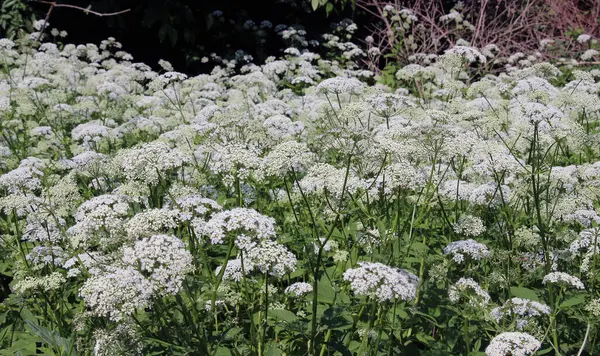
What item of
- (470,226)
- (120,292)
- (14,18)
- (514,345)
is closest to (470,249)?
(470,226)

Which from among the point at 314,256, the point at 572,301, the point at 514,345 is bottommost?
the point at 314,256

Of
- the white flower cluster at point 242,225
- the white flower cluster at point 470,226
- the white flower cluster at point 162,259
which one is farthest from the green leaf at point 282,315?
the white flower cluster at point 470,226

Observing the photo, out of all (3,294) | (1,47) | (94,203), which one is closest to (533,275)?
(94,203)

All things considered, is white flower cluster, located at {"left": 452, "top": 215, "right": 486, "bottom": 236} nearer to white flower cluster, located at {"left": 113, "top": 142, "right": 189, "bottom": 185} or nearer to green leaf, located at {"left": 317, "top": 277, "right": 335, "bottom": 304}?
green leaf, located at {"left": 317, "top": 277, "right": 335, "bottom": 304}

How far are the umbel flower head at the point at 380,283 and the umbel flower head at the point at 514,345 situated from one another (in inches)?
16.5

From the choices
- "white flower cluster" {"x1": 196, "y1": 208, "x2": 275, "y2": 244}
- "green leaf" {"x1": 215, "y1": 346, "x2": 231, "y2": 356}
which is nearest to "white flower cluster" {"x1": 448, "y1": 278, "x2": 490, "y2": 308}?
"white flower cluster" {"x1": 196, "y1": 208, "x2": 275, "y2": 244}

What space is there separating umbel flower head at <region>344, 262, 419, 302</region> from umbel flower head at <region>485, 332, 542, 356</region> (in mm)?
419

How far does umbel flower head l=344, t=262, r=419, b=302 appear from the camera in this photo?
7.95ft

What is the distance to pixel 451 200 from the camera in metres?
4.57

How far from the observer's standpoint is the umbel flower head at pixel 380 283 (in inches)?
95.3

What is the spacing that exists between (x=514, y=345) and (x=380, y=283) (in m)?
0.62

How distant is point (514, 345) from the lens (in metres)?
2.47

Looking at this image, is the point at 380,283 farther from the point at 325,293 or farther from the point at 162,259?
the point at 162,259

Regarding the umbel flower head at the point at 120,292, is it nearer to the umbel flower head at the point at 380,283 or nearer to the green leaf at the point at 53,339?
the green leaf at the point at 53,339
